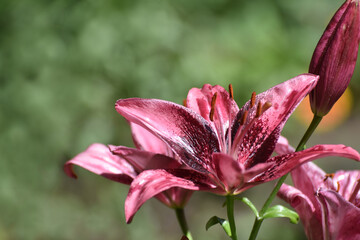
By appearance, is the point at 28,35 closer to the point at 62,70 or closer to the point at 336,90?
the point at 62,70

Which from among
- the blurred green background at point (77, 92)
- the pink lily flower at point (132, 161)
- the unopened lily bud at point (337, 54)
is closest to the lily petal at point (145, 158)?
the pink lily flower at point (132, 161)

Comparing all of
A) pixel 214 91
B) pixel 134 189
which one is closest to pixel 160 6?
pixel 214 91

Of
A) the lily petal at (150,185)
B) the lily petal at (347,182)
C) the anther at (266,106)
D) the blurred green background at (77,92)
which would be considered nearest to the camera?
the lily petal at (150,185)

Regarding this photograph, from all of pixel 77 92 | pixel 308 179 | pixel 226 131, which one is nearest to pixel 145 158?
pixel 226 131

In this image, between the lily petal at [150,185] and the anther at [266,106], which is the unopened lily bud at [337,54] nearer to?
the anther at [266,106]

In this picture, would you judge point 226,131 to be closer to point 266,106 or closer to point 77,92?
point 266,106
